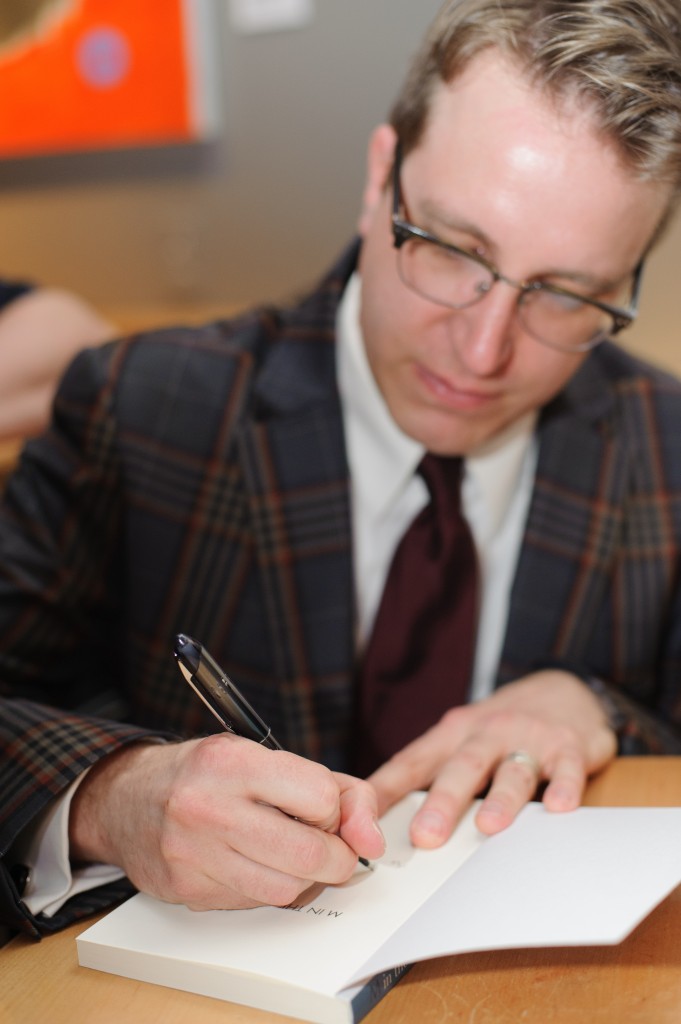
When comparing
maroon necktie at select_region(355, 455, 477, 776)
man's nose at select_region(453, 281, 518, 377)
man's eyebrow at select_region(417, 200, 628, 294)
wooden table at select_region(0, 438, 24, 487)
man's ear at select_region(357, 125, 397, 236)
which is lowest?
maroon necktie at select_region(355, 455, 477, 776)

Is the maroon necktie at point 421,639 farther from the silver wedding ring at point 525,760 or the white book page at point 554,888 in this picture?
the white book page at point 554,888

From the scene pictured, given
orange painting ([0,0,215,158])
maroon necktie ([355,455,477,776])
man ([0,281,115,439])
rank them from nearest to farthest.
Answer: maroon necktie ([355,455,477,776]) < man ([0,281,115,439]) < orange painting ([0,0,215,158])

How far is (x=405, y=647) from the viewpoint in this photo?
4.13ft

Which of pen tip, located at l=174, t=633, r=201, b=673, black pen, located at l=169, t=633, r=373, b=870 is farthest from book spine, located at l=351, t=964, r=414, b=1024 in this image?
pen tip, located at l=174, t=633, r=201, b=673

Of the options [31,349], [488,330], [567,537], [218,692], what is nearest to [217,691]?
[218,692]

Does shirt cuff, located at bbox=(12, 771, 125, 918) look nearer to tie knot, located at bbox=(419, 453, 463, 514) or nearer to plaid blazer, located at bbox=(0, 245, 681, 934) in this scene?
plaid blazer, located at bbox=(0, 245, 681, 934)

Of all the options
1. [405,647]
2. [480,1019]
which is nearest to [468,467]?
[405,647]

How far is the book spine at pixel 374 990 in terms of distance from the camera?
0.62 metres

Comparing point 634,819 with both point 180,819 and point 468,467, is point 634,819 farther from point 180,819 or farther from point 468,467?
point 468,467

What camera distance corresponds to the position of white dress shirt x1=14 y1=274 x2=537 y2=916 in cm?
130

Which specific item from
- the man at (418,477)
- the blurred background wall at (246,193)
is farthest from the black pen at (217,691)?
the blurred background wall at (246,193)

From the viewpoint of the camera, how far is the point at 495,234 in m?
1.06

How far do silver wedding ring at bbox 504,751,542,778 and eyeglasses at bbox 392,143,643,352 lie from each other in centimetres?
44

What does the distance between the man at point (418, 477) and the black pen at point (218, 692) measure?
0.36ft
